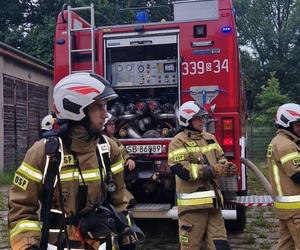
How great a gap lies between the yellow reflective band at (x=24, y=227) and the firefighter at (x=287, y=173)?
102 inches

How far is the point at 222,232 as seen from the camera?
15.2 ft

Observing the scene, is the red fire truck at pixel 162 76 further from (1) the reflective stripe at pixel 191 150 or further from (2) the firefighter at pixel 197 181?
(1) the reflective stripe at pixel 191 150

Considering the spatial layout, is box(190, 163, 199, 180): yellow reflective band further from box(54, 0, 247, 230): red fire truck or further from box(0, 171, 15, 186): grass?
box(0, 171, 15, 186): grass

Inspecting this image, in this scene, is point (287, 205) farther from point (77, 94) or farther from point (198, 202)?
point (77, 94)

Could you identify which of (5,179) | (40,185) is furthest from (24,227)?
(5,179)

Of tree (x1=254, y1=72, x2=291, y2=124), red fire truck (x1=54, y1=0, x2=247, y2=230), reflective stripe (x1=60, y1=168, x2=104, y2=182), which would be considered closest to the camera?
reflective stripe (x1=60, y1=168, x2=104, y2=182)

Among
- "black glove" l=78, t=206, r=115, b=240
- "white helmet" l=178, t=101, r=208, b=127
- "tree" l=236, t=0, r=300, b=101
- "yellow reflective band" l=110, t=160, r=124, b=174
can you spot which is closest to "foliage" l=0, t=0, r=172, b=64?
"tree" l=236, t=0, r=300, b=101

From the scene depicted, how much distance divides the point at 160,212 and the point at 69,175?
317 cm

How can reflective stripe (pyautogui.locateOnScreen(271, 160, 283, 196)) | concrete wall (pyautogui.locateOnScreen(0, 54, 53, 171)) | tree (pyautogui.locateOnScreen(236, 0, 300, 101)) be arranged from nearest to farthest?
reflective stripe (pyautogui.locateOnScreen(271, 160, 283, 196)) → concrete wall (pyautogui.locateOnScreen(0, 54, 53, 171)) → tree (pyautogui.locateOnScreen(236, 0, 300, 101))

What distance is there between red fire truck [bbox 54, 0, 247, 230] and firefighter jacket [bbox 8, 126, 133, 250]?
308 centimetres

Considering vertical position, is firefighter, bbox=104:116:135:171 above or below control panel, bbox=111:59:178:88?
below

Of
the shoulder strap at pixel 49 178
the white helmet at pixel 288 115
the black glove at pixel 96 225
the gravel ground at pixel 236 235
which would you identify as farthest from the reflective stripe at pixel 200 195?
the shoulder strap at pixel 49 178

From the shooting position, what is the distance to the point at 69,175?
2633 mm

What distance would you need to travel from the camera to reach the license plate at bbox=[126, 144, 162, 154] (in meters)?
6.04
